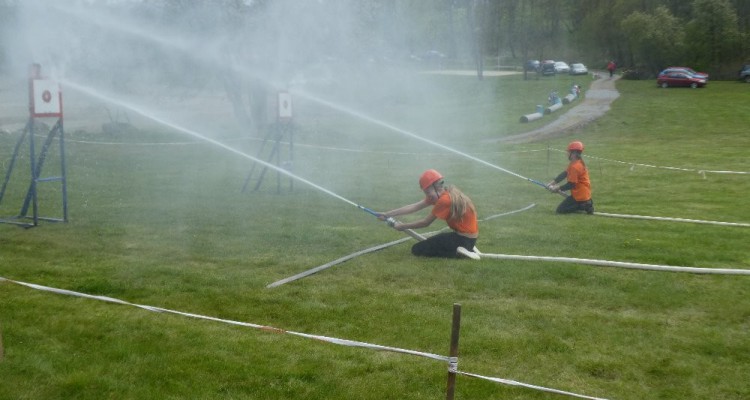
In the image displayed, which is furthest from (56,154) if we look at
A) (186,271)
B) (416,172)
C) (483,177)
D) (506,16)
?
(506,16)

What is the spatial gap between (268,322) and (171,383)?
1950 mm

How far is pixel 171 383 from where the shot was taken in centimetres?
688

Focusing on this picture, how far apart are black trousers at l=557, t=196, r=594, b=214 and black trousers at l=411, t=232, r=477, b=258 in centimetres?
511

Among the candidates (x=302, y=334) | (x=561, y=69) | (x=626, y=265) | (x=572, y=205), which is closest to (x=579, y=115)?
(x=572, y=205)

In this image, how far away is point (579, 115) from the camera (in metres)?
42.8

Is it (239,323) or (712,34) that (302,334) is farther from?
(712,34)

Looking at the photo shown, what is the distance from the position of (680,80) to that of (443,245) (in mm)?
52032

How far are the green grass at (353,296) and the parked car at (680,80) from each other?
38.5 metres

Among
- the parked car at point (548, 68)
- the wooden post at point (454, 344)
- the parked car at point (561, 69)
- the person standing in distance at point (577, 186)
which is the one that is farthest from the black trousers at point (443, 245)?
the parked car at point (561, 69)

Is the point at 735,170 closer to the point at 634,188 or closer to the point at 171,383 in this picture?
the point at 634,188

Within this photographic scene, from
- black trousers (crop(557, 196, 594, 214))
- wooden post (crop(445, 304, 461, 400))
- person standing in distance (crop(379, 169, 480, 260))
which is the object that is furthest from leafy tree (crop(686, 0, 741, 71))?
wooden post (crop(445, 304, 461, 400))

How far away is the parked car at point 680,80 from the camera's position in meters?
57.2

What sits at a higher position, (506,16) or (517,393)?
(506,16)

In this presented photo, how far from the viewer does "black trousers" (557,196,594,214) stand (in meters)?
16.0
